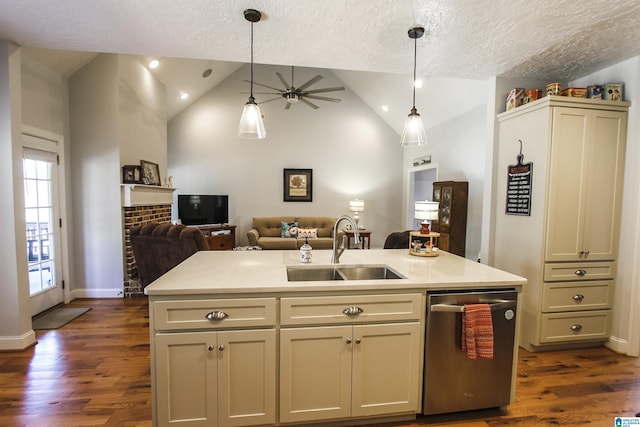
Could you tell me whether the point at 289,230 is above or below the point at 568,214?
below

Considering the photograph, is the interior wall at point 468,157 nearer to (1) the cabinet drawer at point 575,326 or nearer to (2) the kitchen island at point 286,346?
(1) the cabinet drawer at point 575,326

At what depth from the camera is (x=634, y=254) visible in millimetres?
2393

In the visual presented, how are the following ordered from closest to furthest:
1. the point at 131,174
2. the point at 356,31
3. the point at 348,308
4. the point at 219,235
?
1. the point at 348,308
2. the point at 356,31
3. the point at 131,174
4. the point at 219,235

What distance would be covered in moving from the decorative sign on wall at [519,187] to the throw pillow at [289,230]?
4.06 metres

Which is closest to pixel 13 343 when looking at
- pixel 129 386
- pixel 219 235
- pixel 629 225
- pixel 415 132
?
pixel 129 386

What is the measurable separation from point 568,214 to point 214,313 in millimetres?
2748

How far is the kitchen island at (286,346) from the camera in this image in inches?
58.2

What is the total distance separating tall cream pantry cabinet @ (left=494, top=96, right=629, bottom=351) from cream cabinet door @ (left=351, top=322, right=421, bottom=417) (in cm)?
150

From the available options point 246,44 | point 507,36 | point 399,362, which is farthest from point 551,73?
point 399,362

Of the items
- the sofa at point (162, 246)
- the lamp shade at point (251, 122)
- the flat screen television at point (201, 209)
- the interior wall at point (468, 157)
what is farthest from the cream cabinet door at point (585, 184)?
the flat screen television at point (201, 209)

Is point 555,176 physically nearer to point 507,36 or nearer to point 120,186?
point 507,36

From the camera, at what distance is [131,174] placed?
3.78 m

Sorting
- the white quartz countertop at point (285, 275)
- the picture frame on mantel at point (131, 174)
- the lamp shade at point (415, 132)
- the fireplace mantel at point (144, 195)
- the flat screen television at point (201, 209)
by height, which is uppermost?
the lamp shade at point (415, 132)

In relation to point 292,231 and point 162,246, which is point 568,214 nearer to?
point 162,246
